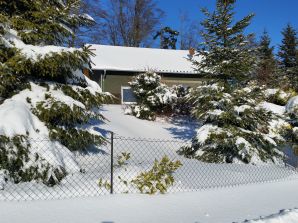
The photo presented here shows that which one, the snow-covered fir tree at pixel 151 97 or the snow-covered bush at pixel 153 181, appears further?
the snow-covered fir tree at pixel 151 97

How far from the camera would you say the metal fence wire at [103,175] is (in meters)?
6.70

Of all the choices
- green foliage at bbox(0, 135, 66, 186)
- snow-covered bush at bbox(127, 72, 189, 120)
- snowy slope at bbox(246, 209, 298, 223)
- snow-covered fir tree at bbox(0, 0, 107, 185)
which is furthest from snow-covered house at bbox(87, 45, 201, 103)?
snowy slope at bbox(246, 209, 298, 223)

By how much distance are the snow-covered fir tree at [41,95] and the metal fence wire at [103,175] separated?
0.13 feet

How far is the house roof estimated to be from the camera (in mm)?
27017

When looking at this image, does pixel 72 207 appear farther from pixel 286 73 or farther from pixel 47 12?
pixel 286 73

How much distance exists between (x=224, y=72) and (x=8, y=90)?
22.2ft

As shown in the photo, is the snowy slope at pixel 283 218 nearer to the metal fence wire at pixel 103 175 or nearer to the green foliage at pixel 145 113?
the metal fence wire at pixel 103 175

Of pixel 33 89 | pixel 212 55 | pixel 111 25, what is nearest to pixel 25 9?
pixel 33 89

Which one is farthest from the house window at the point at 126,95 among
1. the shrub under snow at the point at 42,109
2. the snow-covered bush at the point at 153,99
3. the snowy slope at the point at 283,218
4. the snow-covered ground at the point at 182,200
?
the snowy slope at the point at 283,218

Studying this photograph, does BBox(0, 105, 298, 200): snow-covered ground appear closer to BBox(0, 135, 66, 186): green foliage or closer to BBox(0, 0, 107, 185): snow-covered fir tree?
BBox(0, 135, 66, 186): green foliage

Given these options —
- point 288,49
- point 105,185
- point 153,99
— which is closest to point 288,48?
point 288,49

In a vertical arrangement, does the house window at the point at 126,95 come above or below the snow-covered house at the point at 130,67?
below

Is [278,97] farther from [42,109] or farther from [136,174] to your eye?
[42,109]

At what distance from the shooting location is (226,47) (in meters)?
12.6
